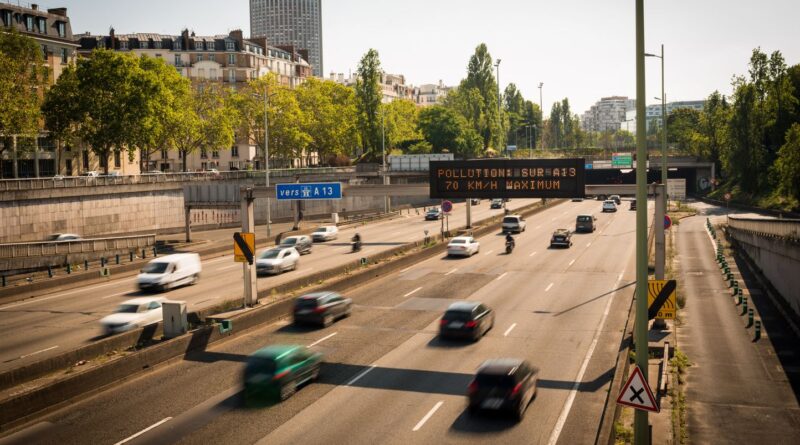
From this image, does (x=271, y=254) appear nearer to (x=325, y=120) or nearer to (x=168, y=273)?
(x=168, y=273)

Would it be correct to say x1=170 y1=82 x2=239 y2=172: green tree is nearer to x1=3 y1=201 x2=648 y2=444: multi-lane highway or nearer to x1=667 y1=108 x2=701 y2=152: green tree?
x1=3 y1=201 x2=648 y2=444: multi-lane highway

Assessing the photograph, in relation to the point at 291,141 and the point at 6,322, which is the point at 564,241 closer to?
the point at 6,322

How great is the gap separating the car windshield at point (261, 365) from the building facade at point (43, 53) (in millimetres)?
65333

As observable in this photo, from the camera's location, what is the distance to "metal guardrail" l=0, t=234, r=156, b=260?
4522cm

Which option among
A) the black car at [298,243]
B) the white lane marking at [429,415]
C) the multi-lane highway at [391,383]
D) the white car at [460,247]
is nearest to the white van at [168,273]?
the multi-lane highway at [391,383]

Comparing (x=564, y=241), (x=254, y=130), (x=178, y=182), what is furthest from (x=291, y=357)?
(x=254, y=130)

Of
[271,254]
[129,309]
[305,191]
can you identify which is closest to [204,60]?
[271,254]

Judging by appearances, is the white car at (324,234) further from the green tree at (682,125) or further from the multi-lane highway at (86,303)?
the green tree at (682,125)

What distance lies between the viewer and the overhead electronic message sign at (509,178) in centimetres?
2795

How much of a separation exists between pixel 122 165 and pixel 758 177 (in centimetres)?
8955

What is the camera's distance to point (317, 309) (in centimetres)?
2886

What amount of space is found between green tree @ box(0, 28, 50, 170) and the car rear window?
53358 mm

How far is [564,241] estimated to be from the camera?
188 ft

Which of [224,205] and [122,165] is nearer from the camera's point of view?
[224,205]
